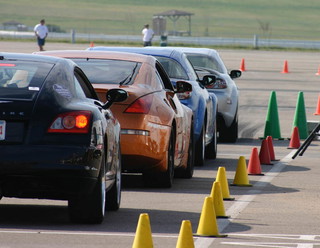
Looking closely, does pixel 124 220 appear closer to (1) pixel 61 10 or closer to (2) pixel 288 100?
(2) pixel 288 100

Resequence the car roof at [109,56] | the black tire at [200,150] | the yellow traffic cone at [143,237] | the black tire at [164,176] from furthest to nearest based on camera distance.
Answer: the black tire at [200,150] < the car roof at [109,56] < the black tire at [164,176] < the yellow traffic cone at [143,237]

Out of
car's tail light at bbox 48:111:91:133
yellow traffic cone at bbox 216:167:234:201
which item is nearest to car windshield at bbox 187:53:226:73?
yellow traffic cone at bbox 216:167:234:201

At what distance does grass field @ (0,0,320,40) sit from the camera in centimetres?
13500

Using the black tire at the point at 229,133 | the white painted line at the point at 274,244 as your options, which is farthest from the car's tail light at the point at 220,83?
the white painted line at the point at 274,244

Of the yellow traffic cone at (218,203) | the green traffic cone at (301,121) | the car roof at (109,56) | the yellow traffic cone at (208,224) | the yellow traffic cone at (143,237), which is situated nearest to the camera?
the yellow traffic cone at (143,237)

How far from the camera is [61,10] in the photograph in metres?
148

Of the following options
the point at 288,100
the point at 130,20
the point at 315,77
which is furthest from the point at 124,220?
the point at 130,20

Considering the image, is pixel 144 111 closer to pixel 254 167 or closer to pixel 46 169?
pixel 46 169

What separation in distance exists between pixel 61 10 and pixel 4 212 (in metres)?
139

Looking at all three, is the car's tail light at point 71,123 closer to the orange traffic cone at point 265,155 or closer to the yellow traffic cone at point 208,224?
the yellow traffic cone at point 208,224

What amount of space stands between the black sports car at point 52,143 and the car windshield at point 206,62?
10031 millimetres

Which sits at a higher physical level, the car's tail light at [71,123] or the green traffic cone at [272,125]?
the car's tail light at [71,123]

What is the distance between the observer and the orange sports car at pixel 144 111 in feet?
38.4

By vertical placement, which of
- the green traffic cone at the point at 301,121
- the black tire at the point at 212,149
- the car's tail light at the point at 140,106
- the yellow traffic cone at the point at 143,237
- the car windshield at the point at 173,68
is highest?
the yellow traffic cone at the point at 143,237
